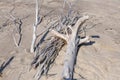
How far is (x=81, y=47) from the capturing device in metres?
6.16

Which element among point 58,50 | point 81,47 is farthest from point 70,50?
point 81,47

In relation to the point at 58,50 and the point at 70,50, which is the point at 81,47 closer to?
the point at 58,50

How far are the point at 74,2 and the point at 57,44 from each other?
3.46m

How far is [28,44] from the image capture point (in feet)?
20.6

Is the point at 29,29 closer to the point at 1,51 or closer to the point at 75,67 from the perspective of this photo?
the point at 1,51

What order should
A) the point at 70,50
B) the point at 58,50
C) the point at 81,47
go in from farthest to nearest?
the point at 81,47
the point at 58,50
the point at 70,50

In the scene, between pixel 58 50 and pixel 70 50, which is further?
pixel 58 50

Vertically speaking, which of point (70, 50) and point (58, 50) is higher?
point (70, 50)

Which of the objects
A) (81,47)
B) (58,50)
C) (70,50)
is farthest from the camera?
(81,47)

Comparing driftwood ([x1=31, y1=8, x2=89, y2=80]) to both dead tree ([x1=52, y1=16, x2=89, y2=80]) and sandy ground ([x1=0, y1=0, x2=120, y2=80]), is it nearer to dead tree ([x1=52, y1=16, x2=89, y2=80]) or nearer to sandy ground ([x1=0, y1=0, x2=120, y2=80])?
dead tree ([x1=52, y1=16, x2=89, y2=80])

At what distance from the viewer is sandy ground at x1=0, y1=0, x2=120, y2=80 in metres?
5.42

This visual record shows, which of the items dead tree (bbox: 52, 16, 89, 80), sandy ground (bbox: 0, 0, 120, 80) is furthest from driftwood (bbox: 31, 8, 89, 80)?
sandy ground (bbox: 0, 0, 120, 80)

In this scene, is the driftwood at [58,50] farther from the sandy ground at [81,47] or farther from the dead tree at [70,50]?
the sandy ground at [81,47]

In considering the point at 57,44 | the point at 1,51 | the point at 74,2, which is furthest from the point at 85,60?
the point at 74,2
